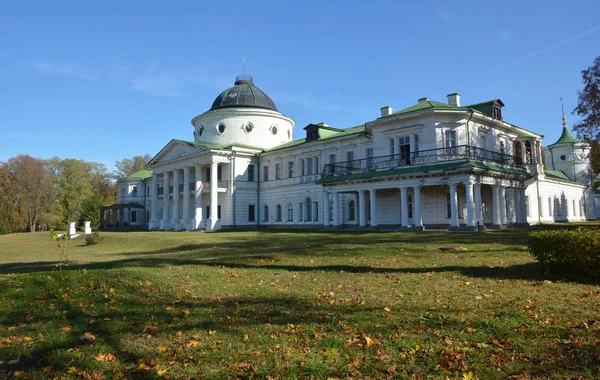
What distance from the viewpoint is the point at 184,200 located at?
47844 millimetres

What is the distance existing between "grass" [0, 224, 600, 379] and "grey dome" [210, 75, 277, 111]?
42.8m

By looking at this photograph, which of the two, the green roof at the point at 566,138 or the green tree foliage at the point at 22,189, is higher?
the green roof at the point at 566,138

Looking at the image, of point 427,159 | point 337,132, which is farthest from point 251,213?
point 427,159

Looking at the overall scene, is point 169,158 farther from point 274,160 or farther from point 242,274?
point 242,274

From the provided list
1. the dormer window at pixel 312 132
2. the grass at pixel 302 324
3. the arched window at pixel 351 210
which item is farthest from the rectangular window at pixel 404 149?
the grass at pixel 302 324

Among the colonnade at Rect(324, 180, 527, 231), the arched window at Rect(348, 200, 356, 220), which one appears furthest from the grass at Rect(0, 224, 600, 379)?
the arched window at Rect(348, 200, 356, 220)

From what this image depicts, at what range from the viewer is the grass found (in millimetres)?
4652

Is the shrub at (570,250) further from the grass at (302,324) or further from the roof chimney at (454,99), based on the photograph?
the roof chimney at (454,99)

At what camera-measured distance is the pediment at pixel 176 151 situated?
46812 millimetres

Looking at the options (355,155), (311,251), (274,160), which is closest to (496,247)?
(311,251)

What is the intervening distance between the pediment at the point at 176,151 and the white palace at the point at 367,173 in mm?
148

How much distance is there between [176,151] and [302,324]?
156 feet

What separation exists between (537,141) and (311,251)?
29844mm

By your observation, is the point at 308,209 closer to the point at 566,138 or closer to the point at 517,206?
the point at 517,206
